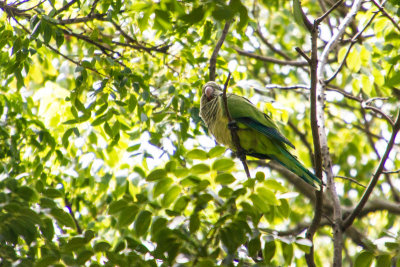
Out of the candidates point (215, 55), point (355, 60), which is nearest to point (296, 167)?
point (215, 55)

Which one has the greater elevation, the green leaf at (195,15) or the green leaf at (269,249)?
the green leaf at (195,15)

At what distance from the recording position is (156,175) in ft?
6.03

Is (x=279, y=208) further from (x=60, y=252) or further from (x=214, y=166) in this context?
(x=60, y=252)

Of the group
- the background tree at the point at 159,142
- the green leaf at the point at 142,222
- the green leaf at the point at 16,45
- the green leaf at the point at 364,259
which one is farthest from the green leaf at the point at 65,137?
the green leaf at the point at 364,259

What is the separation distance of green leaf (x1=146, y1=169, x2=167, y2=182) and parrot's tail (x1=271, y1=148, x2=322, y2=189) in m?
1.58

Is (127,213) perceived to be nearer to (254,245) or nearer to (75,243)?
(75,243)

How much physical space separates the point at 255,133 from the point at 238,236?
89.1 inches

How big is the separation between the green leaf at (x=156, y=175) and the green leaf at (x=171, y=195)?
0.07 m

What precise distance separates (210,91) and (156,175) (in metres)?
2.29

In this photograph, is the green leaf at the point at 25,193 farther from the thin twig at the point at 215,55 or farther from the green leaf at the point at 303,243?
the thin twig at the point at 215,55

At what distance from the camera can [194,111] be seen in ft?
12.5

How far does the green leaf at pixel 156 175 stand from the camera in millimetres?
1831

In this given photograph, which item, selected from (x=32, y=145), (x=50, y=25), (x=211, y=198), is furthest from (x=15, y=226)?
(x=32, y=145)

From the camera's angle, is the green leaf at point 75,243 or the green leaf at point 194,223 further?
the green leaf at point 75,243
